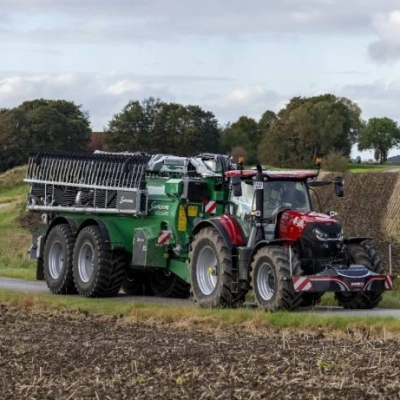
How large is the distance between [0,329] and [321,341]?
539cm

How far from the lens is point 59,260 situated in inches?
907

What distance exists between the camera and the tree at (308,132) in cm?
3273

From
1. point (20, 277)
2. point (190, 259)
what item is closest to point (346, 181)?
point (20, 277)

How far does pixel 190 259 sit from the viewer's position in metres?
19.4

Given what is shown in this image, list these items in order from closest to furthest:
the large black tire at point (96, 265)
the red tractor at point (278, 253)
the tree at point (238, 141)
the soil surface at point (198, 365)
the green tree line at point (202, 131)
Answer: the soil surface at point (198, 365)
the red tractor at point (278, 253)
the large black tire at point (96, 265)
the tree at point (238, 141)
the green tree line at point (202, 131)

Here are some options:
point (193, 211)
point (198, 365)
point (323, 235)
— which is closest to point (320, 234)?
point (323, 235)

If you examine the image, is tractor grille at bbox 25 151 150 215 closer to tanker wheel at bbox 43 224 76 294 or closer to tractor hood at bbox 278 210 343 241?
tanker wheel at bbox 43 224 76 294

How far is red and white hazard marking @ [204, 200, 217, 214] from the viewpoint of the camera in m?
20.5

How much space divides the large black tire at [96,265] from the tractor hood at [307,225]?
14.0 ft

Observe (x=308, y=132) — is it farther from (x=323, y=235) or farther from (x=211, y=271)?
(x=323, y=235)

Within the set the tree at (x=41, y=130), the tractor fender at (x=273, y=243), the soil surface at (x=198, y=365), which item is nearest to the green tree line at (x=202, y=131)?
the tree at (x=41, y=130)

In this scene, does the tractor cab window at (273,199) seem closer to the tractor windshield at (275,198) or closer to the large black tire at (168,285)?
the tractor windshield at (275,198)

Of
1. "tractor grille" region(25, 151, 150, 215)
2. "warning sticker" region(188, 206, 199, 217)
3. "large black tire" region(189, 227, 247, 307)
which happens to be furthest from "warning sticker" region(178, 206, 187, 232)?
"large black tire" region(189, 227, 247, 307)

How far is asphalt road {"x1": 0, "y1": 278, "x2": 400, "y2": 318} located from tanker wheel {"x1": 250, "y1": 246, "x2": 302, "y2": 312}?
1.64 feet
